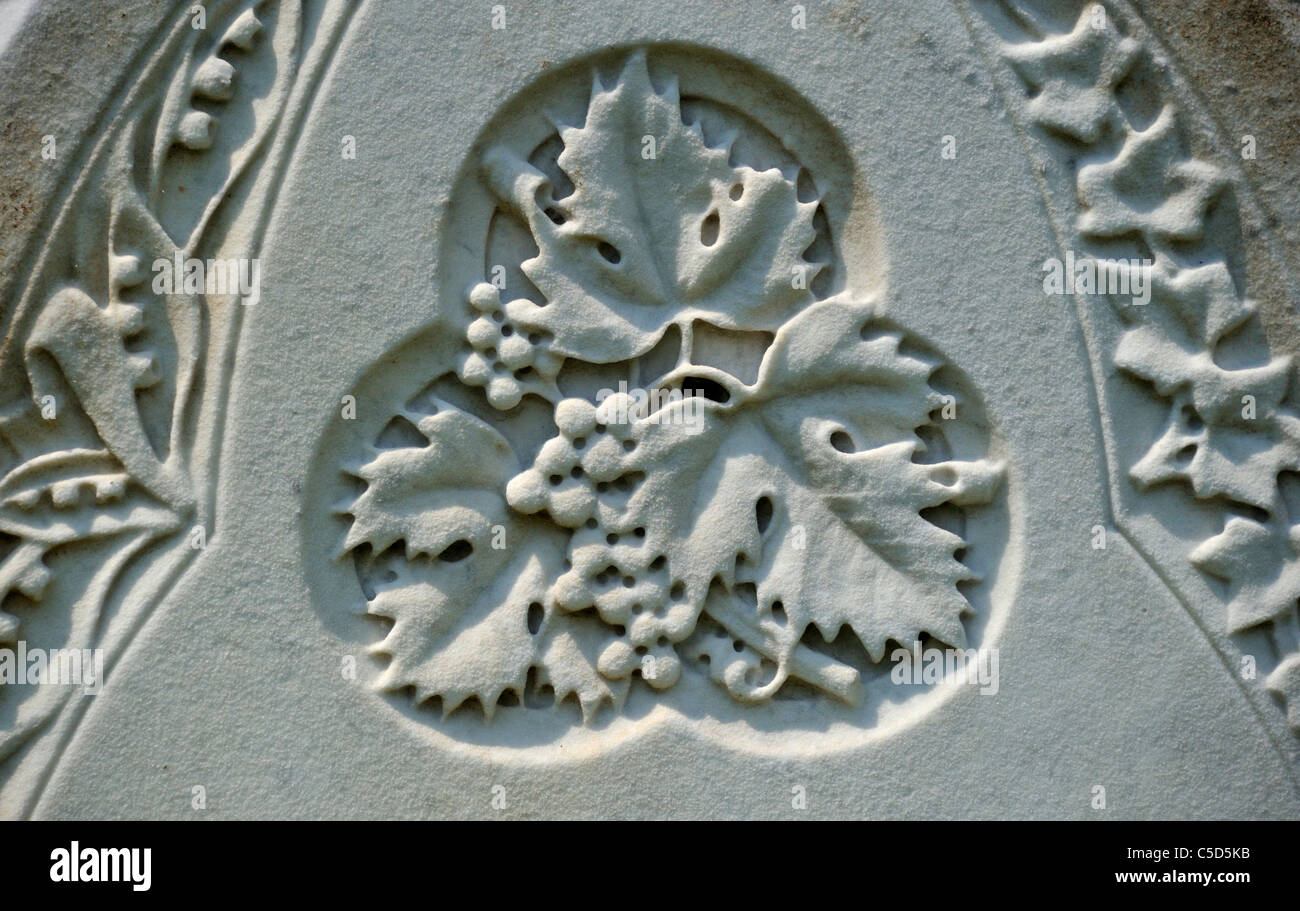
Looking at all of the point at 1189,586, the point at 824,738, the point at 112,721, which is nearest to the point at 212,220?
the point at 112,721

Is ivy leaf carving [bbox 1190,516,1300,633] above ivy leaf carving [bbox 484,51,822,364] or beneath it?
beneath

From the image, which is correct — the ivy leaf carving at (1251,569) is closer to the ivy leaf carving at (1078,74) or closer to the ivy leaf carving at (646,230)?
the ivy leaf carving at (1078,74)

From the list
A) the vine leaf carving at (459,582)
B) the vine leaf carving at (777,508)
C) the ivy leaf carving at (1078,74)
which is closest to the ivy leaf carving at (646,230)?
the vine leaf carving at (777,508)

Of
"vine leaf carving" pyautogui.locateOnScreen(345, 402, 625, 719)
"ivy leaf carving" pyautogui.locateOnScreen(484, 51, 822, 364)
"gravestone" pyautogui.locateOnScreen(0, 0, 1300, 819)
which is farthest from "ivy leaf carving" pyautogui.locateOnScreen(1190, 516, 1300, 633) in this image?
"vine leaf carving" pyautogui.locateOnScreen(345, 402, 625, 719)

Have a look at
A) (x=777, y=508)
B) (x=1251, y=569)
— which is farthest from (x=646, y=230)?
(x=1251, y=569)

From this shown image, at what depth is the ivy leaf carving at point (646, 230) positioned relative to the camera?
7.97 ft

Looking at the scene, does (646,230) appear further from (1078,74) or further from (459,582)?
(1078,74)

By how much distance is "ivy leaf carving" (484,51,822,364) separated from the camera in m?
2.43

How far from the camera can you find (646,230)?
2.48 metres

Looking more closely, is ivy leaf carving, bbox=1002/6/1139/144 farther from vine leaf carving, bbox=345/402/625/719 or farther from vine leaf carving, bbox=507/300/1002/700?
vine leaf carving, bbox=345/402/625/719

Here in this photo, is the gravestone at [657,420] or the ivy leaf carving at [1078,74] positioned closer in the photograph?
the gravestone at [657,420]

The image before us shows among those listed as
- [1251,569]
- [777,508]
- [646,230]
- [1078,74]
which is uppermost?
[1078,74]

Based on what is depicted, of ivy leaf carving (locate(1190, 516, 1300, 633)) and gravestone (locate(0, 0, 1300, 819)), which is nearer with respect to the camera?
gravestone (locate(0, 0, 1300, 819))

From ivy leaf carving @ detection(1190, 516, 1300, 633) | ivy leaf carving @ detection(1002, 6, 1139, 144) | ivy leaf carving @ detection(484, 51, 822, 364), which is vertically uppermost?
ivy leaf carving @ detection(1002, 6, 1139, 144)
